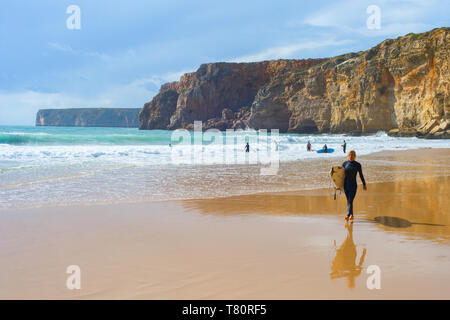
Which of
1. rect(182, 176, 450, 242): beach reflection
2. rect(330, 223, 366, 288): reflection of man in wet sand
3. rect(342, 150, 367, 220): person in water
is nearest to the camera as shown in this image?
rect(330, 223, 366, 288): reflection of man in wet sand

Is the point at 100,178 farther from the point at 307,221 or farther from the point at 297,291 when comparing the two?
the point at 297,291

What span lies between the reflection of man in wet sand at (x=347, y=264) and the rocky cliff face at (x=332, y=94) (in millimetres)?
47880

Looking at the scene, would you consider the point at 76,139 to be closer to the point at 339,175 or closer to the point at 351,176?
the point at 339,175

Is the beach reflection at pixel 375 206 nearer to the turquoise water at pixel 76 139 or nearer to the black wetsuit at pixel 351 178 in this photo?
the black wetsuit at pixel 351 178

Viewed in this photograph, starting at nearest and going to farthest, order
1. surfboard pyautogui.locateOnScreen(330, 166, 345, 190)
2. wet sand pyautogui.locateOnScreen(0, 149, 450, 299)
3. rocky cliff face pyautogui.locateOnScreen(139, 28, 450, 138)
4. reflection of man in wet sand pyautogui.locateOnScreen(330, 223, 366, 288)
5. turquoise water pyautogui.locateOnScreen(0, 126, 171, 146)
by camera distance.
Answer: wet sand pyautogui.locateOnScreen(0, 149, 450, 299)
reflection of man in wet sand pyautogui.locateOnScreen(330, 223, 366, 288)
surfboard pyautogui.locateOnScreen(330, 166, 345, 190)
turquoise water pyautogui.locateOnScreen(0, 126, 171, 146)
rocky cliff face pyautogui.locateOnScreen(139, 28, 450, 138)

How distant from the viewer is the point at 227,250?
15.5 ft

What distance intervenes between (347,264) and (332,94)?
Answer: 2971 inches

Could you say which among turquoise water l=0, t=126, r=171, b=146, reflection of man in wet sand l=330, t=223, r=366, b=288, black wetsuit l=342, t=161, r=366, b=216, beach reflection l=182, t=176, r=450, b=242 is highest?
turquoise water l=0, t=126, r=171, b=146

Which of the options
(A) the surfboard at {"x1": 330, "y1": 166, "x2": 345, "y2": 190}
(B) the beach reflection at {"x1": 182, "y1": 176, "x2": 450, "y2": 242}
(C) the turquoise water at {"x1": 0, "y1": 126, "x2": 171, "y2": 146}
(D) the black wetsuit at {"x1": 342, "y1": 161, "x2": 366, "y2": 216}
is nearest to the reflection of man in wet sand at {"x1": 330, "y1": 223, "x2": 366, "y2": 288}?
(B) the beach reflection at {"x1": 182, "y1": 176, "x2": 450, "y2": 242}

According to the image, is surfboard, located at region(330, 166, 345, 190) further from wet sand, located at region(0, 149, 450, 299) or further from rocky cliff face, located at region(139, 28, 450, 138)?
rocky cliff face, located at region(139, 28, 450, 138)

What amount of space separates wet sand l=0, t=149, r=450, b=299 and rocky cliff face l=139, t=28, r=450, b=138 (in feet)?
153

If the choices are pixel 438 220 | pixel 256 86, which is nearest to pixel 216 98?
pixel 256 86

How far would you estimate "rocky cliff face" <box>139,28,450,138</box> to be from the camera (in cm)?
5109

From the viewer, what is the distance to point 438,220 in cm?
629
